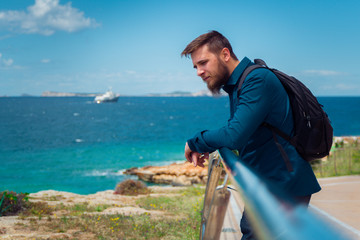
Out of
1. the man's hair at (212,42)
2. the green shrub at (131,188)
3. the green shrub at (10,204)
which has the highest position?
the man's hair at (212,42)

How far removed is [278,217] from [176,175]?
2207cm

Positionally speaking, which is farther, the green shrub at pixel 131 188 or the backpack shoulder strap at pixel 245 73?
the green shrub at pixel 131 188

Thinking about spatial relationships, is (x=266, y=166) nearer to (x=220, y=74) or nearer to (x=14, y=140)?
(x=220, y=74)

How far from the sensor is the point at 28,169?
1281 inches

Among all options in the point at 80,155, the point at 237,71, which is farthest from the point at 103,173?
the point at 237,71

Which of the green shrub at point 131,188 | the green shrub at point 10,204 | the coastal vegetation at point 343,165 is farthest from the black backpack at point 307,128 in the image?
the green shrub at point 131,188

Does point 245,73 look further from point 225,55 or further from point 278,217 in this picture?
point 278,217

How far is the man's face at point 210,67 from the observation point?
2.09 metres

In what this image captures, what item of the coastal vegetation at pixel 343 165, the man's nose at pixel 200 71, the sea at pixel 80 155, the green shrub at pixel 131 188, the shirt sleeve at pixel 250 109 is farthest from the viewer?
the sea at pixel 80 155

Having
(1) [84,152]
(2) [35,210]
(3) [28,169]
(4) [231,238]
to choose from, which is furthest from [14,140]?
(4) [231,238]

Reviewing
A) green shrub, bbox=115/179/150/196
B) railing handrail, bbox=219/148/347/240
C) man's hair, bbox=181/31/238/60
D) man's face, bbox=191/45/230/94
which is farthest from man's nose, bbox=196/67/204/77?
green shrub, bbox=115/179/150/196

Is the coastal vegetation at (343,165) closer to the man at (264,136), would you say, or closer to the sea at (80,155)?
the man at (264,136)

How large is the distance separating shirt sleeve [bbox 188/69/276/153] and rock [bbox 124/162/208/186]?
18.5 metres

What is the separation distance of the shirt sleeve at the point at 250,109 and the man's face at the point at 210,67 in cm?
27
